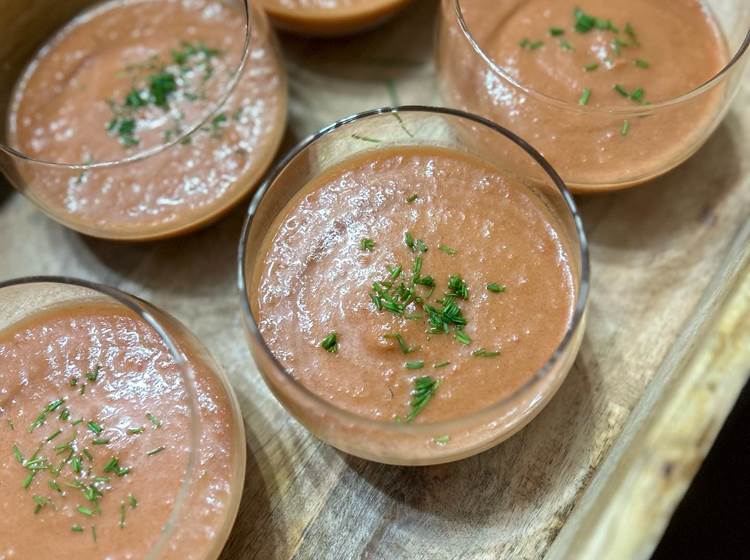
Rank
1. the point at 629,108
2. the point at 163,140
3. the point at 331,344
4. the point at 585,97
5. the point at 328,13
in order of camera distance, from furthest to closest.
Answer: the point at 328,13, the point at 163,140, the point at 585,97, the point at 629,108, the point at 331,344

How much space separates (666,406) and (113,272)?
1.24m

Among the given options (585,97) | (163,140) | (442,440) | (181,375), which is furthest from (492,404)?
(163,140)

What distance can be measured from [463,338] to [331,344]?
24 cm

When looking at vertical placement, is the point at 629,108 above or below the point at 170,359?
above

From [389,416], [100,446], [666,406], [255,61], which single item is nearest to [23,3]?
[255,61]

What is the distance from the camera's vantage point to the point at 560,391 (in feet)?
6.10

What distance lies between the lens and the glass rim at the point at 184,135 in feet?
6.09

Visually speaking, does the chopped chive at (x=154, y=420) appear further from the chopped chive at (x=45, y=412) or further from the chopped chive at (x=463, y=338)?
the chopped chive at (x=463, y=338)

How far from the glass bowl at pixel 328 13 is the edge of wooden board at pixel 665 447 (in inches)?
40.5

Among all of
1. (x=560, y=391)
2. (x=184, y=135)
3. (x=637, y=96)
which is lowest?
(x=560, y=391)

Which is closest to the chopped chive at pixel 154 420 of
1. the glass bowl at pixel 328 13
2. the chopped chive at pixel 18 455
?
the chopped chive at pixel 18 455

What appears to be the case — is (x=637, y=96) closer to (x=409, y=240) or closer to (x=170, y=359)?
(x=409, y=240)

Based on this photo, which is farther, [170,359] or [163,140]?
[163,140]

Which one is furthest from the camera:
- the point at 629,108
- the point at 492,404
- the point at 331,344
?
the point at 629,108
